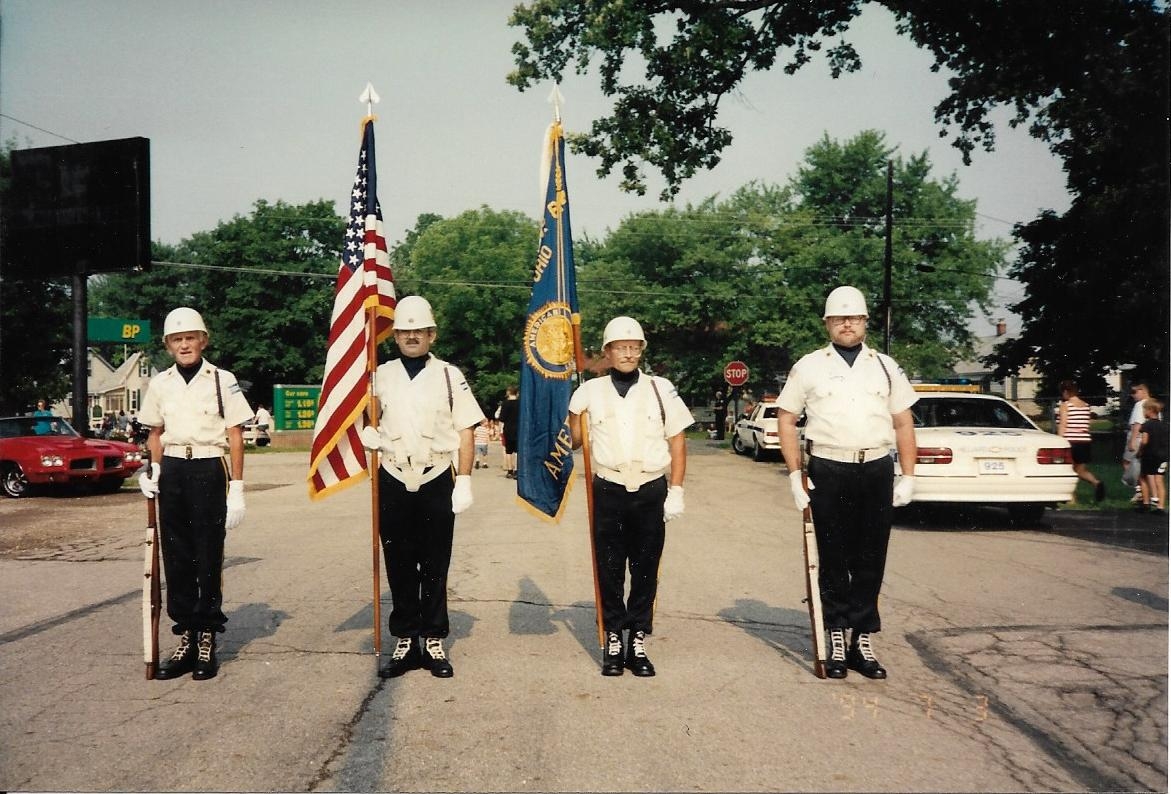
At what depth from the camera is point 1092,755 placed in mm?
4195

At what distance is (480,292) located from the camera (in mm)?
61219

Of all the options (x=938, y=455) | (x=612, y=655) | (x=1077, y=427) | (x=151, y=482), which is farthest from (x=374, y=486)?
(x=1077, y=427)

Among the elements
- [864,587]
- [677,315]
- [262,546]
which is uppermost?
[677,315]

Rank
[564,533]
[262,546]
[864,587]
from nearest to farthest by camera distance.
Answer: [864,587] < [262,546] < [564,533]

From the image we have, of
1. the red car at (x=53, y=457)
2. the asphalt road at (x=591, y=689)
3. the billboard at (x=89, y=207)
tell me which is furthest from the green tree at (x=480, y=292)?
the asphalt road at (x=591, y=689)

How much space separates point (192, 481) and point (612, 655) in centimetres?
263

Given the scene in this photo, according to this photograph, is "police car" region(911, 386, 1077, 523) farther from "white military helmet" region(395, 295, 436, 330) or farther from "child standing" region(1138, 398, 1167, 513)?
"white military helmet" region(395, 295, 436, 330)

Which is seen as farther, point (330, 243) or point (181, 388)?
point (330, 243)

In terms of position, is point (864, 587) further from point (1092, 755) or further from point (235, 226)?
point (235, 226)

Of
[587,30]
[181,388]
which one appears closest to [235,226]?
[587,30]

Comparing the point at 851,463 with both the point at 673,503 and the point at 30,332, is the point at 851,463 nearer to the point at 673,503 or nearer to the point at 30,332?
the point at 673,503

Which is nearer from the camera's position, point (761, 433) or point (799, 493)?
point (799, 493)

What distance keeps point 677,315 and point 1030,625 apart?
4511cm

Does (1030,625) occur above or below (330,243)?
below
